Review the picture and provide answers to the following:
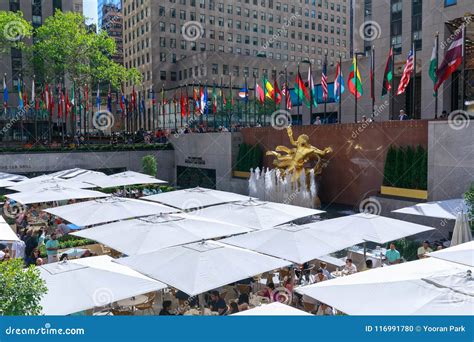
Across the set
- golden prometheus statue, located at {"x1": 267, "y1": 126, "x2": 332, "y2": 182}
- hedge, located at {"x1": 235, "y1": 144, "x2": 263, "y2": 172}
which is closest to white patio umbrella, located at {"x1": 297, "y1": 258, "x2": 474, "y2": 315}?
golden prometheus statue, located at {"x1": 267, "y1": 126, "x2": 332, "y2": 182}

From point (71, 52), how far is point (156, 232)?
40.6 m

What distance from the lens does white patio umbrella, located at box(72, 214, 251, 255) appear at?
→ 1193cm

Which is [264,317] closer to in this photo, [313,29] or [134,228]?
[134,228]

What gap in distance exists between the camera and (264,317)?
6.11 metres

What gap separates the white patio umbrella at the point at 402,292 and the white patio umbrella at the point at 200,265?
1.84 meters

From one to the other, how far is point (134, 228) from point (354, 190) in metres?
15.1

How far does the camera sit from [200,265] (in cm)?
952

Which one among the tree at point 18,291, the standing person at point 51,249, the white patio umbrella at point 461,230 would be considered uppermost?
the tree at point 18,291

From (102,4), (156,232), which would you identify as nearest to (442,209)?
(156,232)

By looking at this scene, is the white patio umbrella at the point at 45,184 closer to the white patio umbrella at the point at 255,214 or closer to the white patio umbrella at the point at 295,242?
the white patio umbrella at the point at 255,214

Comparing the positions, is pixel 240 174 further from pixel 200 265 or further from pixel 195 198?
pixel 200 265

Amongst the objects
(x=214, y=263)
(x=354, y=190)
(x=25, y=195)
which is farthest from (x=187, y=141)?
(x=214, y=263)

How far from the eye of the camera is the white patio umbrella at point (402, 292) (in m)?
6.95

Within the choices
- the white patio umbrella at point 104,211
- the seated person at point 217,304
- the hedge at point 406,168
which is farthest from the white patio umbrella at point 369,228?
the hedge at point 406,168
